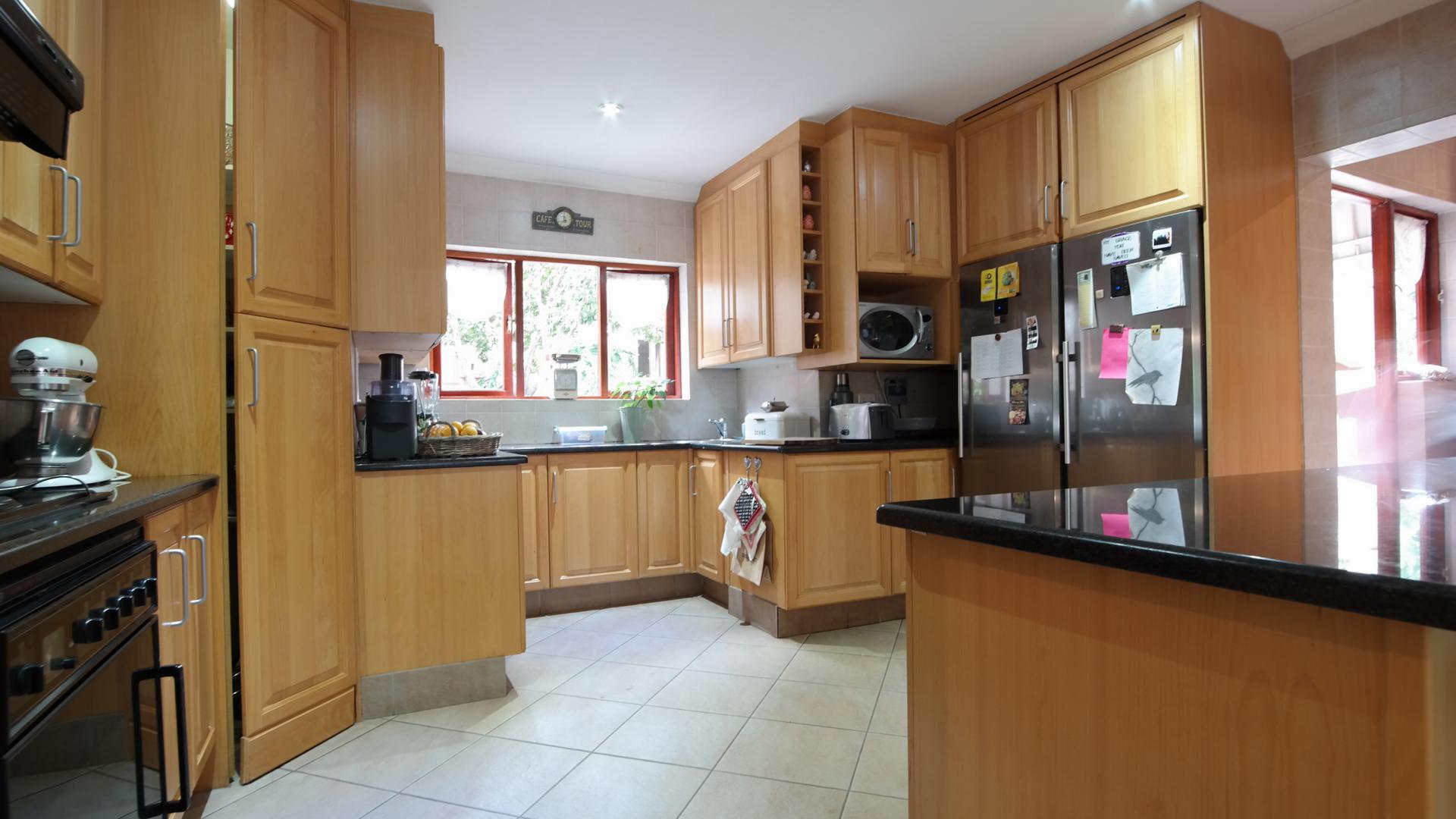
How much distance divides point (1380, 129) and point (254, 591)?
401cm

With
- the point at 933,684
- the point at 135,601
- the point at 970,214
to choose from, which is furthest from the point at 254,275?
the point at 970,214

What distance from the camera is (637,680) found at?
2604 millimetres

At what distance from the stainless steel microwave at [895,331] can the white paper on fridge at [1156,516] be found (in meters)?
2.32

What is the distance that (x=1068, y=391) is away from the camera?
2.86 meters

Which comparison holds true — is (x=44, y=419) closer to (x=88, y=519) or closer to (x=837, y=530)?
(x=88, y=519)

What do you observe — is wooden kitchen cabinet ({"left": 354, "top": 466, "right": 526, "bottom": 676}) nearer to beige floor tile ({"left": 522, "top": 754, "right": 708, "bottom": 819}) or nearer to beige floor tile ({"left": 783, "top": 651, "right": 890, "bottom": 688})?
beige floor tile ({"left": 522, "top": 754, "right": 708, "bottom": 819})

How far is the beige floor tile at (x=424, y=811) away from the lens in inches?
67.6

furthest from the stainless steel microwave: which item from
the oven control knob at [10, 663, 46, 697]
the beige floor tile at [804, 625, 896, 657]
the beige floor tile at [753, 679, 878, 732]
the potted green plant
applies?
the oven control knob at [10, 663, 46, 697]

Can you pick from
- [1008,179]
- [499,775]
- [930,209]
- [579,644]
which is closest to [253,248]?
[499,775]

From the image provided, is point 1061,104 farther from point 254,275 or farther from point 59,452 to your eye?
point 59,452

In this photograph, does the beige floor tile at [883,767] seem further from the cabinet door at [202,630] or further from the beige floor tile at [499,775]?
the cabinet door at [202,630]

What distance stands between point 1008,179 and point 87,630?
11.1 ft

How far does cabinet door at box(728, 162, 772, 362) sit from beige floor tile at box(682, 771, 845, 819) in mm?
2248

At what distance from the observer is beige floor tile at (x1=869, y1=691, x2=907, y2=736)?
7.07 ft
